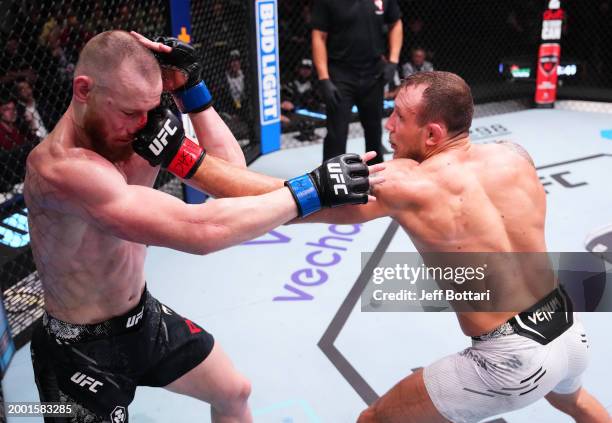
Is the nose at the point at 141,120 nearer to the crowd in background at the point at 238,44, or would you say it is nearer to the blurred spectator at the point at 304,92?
the crowd in background at the point at 238,44

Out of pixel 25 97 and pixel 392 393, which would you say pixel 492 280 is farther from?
pixel 25 97

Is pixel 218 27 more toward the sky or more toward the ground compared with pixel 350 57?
more toward the sky

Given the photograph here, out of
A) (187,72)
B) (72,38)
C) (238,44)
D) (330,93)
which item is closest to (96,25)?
(72,38)

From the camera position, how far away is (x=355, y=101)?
4.77 m

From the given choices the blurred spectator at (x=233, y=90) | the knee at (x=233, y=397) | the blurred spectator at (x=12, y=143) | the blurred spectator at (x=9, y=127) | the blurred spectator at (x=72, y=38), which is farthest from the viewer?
the blurred spectator at (x=233, y=90)

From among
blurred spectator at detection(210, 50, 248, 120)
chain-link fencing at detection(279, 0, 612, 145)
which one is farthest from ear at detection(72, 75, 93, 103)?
chain-link fencing at detection(279, 0, 612, 145)

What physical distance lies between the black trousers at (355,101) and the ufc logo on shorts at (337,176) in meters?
3.09

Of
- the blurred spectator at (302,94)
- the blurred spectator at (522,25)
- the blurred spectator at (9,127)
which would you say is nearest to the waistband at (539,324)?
the blurred spectator at (9,127)

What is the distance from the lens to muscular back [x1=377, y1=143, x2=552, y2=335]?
5.80 feet

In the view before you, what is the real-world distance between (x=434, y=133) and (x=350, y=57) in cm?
283

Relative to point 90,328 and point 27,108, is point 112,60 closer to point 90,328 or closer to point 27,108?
point 90,328

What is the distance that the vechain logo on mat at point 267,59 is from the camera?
17.8ft

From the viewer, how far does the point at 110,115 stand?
1.55 metres

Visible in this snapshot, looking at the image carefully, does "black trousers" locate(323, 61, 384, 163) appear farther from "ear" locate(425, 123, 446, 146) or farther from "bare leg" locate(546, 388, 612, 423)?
"bare leg" locate(546, 388, 612, 423)
